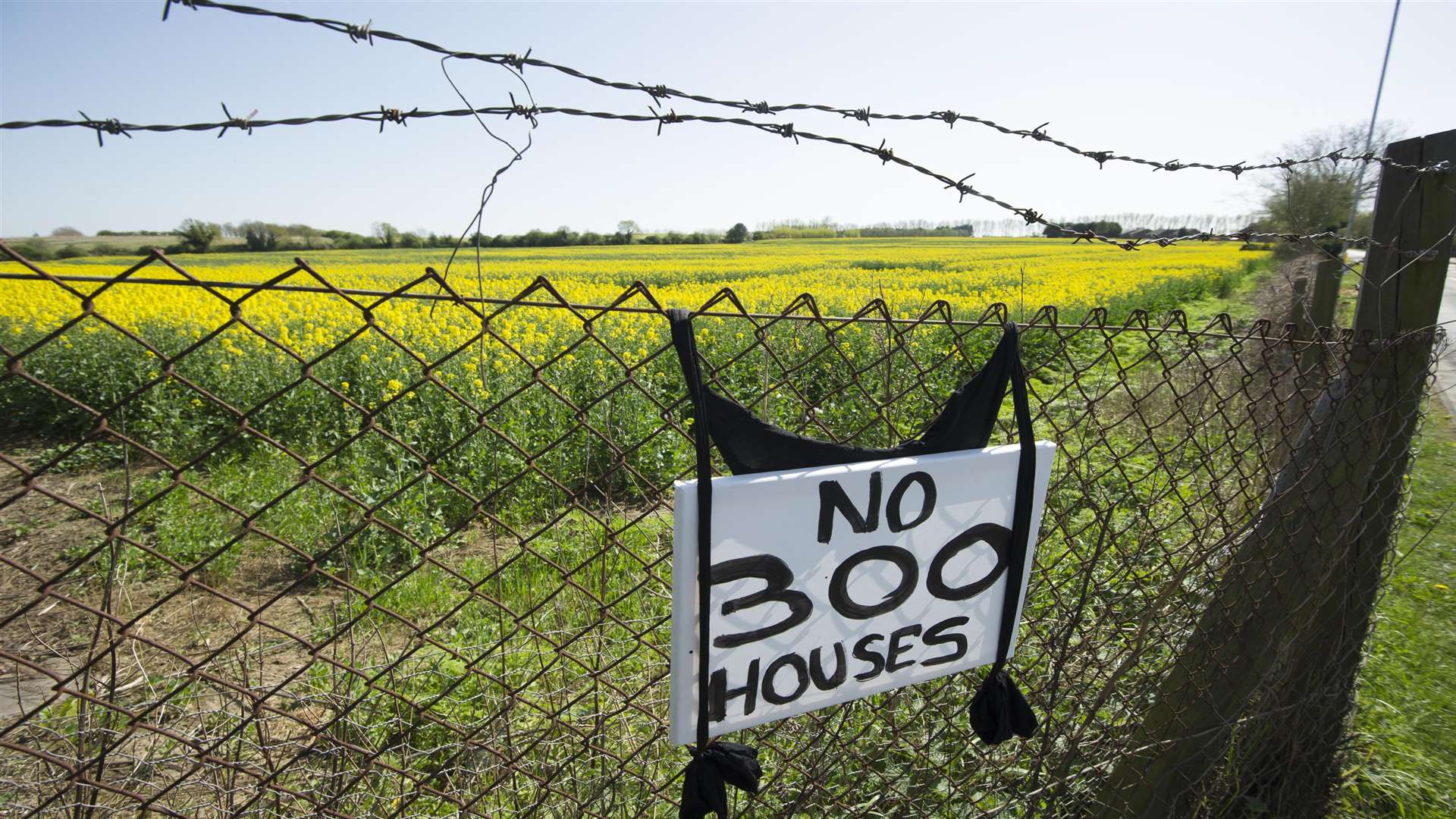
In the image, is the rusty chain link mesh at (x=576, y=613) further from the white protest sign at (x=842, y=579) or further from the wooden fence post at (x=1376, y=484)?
the white protest sign at (x=842, y=579)

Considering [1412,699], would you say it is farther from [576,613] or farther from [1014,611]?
[576,613]

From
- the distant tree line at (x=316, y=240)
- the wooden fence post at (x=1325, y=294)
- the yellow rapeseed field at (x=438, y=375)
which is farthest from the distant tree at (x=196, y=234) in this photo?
the wooden fence post at (x=1325, y=294)

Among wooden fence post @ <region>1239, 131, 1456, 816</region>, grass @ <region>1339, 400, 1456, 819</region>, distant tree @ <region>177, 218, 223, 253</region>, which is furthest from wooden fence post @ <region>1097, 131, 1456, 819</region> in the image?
distant tree @ <region>177, 218, 223, 253</region>

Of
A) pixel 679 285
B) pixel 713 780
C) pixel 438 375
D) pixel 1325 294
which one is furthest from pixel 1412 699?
pixel 679 285

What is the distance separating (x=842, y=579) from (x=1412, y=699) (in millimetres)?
2985

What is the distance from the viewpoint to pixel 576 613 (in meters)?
3.43

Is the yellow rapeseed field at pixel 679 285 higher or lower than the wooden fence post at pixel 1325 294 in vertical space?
lower

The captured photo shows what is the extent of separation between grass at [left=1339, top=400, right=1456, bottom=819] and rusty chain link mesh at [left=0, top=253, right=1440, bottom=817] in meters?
0.19

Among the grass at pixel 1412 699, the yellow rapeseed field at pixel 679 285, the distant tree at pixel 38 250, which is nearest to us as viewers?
the grass at pixel 1412 699

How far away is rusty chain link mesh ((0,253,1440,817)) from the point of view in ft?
4.63

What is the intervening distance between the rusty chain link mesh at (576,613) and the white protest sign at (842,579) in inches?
7.0

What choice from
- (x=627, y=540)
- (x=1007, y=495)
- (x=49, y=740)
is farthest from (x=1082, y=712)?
(x=49, y=740)

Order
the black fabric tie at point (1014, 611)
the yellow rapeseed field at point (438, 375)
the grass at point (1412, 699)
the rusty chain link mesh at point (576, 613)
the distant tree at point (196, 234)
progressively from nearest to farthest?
the rusty chain link mesh at point (576, 613) → the black fabric tie at point (1014, 611) → the grass at point (1412, 699) → the yellow rapeseed field at point (438, 375) → the distant tree at point (196, 234)

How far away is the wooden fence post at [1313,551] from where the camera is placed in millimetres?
2156
